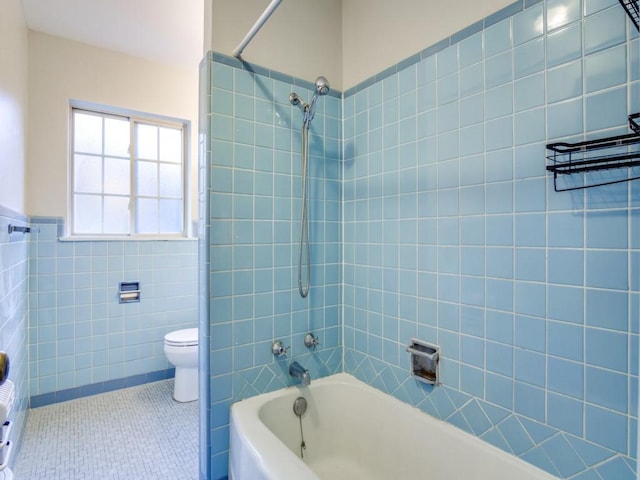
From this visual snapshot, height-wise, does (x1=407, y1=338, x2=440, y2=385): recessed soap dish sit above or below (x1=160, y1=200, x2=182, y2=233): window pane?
→ below

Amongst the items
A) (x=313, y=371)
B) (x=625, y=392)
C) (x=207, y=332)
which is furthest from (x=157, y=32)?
(x=625, y=392)

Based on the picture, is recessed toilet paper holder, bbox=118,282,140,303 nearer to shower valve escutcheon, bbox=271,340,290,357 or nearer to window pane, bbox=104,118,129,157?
window pane, bbox=104,118,129,157

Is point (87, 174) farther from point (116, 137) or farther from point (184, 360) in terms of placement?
point (184, 360)

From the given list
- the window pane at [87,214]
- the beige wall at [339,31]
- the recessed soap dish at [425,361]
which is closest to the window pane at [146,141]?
the window pane at [87,214]

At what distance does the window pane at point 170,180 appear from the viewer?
3.10 m

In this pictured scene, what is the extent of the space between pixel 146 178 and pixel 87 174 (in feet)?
1.42

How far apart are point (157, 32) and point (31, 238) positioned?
1735 mm

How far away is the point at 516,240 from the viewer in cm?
119

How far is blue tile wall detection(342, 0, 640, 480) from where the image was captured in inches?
38.7

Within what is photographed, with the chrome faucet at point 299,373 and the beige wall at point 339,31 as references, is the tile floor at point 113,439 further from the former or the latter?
the beige wall at point 339,31

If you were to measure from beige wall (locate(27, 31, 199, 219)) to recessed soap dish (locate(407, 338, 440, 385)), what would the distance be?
8.74 ft

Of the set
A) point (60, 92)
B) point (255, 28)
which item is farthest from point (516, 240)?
point (60, 92)

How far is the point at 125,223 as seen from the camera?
2.92 m

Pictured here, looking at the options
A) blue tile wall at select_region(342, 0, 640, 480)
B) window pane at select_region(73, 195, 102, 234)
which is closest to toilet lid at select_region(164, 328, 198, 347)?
window pane at select_region(73, 195, 102, 234)
